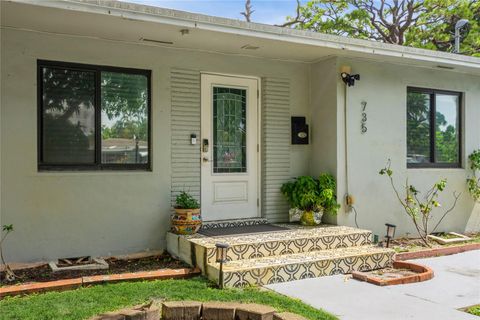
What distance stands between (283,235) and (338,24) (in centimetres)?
1357

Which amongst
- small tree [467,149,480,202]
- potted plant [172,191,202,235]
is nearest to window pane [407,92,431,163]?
small tree [467,149,480,202]

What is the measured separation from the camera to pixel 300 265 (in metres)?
4.92

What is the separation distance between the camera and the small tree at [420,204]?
272 inches

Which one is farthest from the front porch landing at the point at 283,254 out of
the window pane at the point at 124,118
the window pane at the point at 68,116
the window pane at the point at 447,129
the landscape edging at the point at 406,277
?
the window pane at the point at 447,129

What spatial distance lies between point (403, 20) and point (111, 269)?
50.4 ft

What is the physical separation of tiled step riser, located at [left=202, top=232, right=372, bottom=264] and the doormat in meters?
0.60

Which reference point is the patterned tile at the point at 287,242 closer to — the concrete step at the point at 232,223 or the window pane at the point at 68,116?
the concrete step at the point at 232,223

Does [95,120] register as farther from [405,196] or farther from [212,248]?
[405,196]

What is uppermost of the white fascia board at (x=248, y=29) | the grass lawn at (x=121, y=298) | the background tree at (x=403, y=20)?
the background tree at (x=403, y=20)

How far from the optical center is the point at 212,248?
4.84 metres

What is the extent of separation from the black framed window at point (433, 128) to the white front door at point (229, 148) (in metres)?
2.69

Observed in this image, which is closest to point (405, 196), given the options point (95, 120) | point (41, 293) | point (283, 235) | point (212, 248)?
point (283, 235)

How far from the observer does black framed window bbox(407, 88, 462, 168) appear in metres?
7.40

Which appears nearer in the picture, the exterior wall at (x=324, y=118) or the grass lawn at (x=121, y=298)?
the grass lawn at (x=121, y=298)
